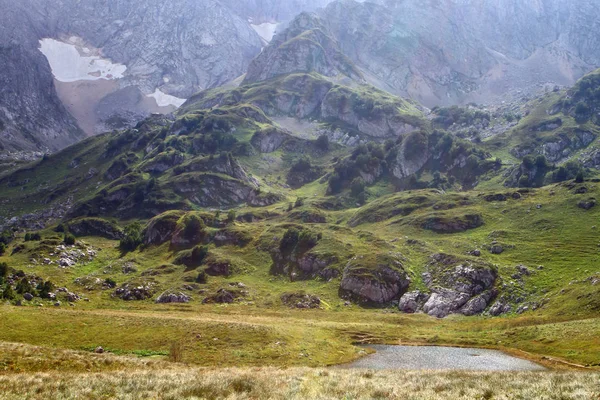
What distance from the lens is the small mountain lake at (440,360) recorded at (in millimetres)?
53000

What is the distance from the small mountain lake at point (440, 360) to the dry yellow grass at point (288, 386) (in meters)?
18.7

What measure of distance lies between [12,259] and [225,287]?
66.6 m

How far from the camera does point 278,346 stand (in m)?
60.6

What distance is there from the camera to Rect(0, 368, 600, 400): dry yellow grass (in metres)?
27.4

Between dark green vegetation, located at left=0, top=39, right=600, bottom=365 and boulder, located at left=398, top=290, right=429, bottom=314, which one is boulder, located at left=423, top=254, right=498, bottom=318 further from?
boulder, located at left=398, top=290, right=429, bottom=314

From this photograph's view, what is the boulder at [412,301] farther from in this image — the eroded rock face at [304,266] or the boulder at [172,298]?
the boulder at [172,298]

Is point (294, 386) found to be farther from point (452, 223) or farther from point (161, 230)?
point (161, 230)

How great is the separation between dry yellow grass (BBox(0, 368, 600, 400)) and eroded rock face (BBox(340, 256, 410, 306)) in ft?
245

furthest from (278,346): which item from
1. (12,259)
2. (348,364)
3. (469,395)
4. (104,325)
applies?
(12,259)

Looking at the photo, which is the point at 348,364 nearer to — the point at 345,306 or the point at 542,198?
the point at 345,306

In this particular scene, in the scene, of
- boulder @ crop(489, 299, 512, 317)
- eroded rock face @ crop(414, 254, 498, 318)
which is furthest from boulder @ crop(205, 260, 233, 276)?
boulder @ crop(489, 299, 512, 317)

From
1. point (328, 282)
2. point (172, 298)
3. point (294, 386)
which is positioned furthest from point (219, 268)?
point (294, 386)

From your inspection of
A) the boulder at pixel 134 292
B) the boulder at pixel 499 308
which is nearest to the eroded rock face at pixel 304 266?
the boulder at pixel 134 292

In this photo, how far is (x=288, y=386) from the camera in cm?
3188
